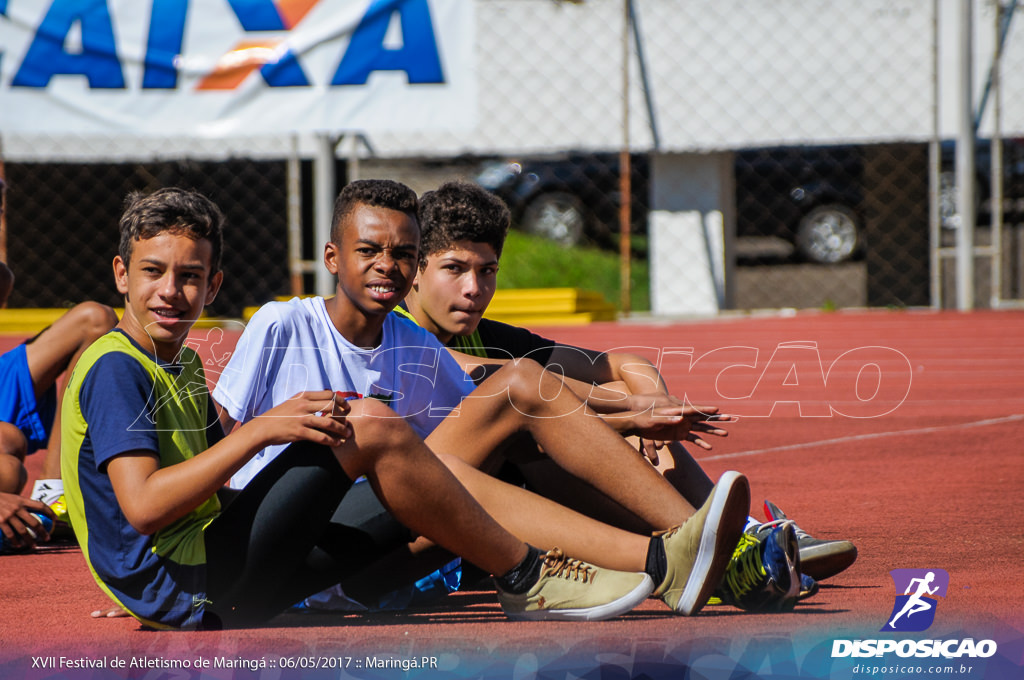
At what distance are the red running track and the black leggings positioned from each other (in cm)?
7

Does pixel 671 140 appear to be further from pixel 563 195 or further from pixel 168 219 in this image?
pixel 168 219

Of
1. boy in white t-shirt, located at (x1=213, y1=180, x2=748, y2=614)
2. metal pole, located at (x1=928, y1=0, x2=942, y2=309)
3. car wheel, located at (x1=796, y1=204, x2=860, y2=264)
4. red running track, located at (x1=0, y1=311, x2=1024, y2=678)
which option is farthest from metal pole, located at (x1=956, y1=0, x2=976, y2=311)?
boy in white t-shirt, located at (x1=213, y1=180, x2=748, y2=614)

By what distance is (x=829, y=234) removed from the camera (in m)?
12.7

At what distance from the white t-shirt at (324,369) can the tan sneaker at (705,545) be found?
26.3 inches

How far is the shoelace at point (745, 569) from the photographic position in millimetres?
2543

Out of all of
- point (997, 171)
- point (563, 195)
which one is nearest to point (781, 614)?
point (997, 171)

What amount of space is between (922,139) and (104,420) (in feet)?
29.1

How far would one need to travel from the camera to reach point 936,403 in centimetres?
645

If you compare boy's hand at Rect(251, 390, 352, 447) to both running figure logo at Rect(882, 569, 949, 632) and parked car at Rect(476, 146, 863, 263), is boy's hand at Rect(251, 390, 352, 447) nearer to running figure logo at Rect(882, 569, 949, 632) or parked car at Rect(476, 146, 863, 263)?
running figure logo at Rect(882, 569, 949, 632)

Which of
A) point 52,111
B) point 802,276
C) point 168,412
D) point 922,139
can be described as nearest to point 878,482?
point 168,412

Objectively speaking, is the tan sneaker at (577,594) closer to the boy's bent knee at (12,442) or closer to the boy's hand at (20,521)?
the boy's hand at (20,521)

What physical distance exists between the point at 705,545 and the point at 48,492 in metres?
2.07

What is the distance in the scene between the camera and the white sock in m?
3.63

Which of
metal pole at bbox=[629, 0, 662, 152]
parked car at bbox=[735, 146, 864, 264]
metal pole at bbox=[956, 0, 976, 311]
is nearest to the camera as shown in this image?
metal pole at bbox=[956, 0, 976, 311]
